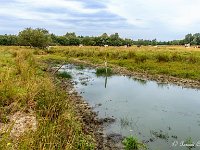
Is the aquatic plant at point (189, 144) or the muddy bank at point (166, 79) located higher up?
the aquatic plant at point (189, 144)

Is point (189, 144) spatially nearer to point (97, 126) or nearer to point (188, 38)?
point (97, 126)

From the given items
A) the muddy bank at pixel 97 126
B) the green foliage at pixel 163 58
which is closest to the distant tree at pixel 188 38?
the green foliage at pixel 163 58

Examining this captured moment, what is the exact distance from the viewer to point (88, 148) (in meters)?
9.67

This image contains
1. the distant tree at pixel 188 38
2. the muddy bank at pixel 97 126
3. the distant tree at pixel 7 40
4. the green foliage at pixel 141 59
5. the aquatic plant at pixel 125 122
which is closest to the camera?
the muddy bank at pixel 97 126

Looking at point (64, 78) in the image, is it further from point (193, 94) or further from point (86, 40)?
point (86, 40)

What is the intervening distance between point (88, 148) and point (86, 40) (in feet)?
319

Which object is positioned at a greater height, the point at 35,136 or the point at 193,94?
the point at 35,136

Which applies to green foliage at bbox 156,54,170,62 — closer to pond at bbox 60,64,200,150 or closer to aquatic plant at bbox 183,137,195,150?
pond at bbox 60,64,200,150

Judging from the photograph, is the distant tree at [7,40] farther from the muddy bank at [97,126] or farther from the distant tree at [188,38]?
the muddy bank at [97,126]

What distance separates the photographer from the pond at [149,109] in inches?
474

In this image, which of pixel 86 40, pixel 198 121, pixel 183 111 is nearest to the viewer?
pixel 198 121

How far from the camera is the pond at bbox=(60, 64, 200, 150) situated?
39.5 ft

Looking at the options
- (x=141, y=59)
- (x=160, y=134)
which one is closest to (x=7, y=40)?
(x=141, y=59)

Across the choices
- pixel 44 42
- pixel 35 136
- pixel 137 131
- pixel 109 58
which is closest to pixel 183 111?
pixel 137 131
